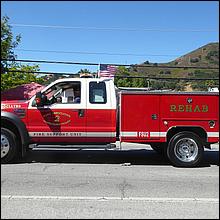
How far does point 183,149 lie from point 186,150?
0.25 feet

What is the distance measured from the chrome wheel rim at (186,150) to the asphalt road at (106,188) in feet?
1.00

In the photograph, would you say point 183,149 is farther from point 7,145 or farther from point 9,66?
point 9,66

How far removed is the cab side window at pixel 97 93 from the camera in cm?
881

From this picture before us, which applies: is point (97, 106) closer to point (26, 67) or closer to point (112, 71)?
point (112, 71)

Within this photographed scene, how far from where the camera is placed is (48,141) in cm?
880

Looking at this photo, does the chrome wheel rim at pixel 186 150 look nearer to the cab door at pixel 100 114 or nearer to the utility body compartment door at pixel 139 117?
the utility body compartment door at pixel 139 117

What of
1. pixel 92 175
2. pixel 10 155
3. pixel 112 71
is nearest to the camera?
pixel 92 175

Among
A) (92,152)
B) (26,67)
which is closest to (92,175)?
(92,152)

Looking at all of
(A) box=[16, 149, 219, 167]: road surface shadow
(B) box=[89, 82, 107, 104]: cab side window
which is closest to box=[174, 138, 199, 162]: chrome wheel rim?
(A) box=[16, 149, 219, 167]: road surface shadow

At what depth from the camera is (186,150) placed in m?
8.84

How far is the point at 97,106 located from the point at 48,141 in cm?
143

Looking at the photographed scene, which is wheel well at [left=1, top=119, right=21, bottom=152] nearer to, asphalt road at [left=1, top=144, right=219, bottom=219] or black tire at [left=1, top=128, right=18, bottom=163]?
black tire at [left=1, top=128, right=18, bottom=163]

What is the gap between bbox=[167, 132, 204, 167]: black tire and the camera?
873 cm

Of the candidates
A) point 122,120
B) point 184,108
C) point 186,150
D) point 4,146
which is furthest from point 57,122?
point 186,150
